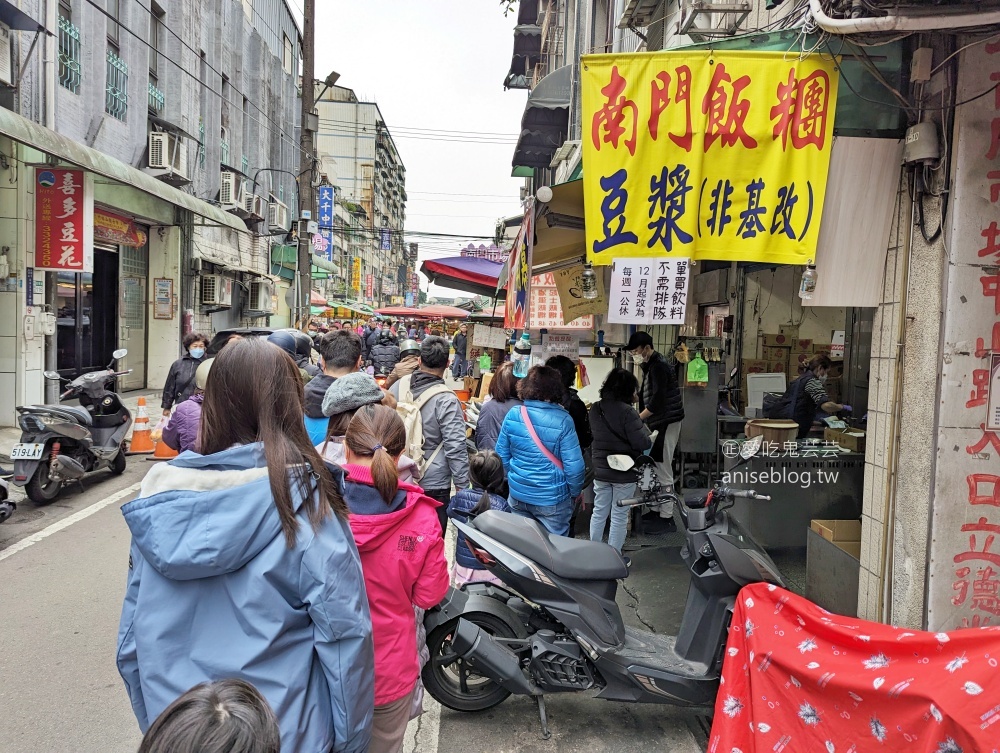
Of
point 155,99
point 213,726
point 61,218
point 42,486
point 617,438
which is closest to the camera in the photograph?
point 213,726

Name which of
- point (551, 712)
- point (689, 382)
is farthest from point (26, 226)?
point (551, 712)

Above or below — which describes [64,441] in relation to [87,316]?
below

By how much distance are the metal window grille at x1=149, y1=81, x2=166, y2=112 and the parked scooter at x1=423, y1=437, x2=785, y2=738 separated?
53.2ft

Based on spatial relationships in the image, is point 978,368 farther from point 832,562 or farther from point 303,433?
point 303,433

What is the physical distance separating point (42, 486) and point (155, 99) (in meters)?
12.0

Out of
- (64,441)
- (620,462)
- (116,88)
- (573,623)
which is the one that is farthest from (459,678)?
(116,88)

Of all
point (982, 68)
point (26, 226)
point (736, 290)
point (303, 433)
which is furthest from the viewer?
point (26, 226)

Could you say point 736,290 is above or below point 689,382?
above

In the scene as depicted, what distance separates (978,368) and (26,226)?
498 inches

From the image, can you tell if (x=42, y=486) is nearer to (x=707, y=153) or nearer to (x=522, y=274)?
(x=522, y=274)

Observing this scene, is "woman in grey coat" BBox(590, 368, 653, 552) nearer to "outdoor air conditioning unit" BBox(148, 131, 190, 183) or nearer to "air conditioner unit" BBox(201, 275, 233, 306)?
"outdoor air conditioning unit" BBox(148, 131, 190, 183)

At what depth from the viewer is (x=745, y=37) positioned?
11.6ft

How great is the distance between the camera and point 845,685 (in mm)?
2648

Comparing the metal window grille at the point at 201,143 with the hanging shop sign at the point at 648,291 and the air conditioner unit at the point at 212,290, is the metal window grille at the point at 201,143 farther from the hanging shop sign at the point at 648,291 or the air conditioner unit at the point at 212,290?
the hanging shop sign at the point at 648,291
